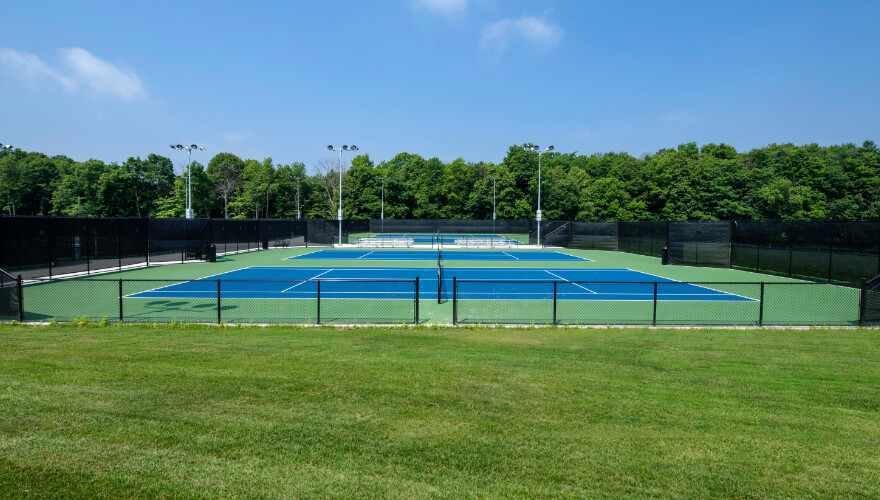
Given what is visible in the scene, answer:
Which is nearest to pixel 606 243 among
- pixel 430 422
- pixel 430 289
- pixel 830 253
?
pixel 830 253

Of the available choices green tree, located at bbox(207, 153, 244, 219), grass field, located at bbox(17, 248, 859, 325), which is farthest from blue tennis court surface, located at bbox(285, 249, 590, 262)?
green tree, located at bbox(207, 153, 244, 219)

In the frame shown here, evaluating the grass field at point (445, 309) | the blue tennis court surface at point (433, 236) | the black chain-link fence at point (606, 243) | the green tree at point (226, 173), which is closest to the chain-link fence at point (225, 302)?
the grass field at point (445, 309)

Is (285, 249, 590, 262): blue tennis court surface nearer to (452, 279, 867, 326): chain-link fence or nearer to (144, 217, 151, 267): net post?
(144, 217, 151, 267): net post

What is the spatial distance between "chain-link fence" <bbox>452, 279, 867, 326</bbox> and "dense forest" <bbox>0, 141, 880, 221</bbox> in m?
56.6

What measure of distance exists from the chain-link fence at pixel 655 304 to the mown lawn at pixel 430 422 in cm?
464

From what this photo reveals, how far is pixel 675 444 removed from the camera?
502cm

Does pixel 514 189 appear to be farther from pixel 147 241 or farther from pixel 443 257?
pixel 147 241

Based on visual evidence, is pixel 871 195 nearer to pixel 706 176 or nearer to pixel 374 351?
pixel 706 176

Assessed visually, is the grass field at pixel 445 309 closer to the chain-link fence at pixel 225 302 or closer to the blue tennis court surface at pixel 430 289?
the chain-link fence at pixel 225 302

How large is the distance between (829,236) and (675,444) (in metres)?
23.4

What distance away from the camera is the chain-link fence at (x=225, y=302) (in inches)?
550

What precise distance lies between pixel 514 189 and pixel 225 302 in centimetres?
7454

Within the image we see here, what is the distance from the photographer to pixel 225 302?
16828 millimetres

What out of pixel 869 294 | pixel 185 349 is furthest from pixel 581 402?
pixel 869 294
